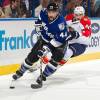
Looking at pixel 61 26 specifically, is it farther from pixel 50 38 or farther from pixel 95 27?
pixel 95 27

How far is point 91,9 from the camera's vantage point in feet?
34.2

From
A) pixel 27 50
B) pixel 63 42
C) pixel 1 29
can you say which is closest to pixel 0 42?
pixel 1 29

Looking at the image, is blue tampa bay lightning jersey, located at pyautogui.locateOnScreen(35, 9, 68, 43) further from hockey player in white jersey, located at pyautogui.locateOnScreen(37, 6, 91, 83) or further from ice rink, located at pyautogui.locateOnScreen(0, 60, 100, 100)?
ice rink, located at pyautogui.locateOnScreen(0, 60, 100, 100)

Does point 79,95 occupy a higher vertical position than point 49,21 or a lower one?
lower

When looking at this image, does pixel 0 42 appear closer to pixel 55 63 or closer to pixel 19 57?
pixel 19 57

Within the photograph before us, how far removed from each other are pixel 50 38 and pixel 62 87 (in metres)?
0.69

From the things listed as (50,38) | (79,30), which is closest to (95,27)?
(79,30)

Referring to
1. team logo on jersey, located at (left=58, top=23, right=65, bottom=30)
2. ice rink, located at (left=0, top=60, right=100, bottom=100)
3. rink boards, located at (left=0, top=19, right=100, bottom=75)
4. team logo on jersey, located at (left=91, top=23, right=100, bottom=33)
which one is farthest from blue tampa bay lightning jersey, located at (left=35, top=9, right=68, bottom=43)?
team logo on jersey, located at (left=91, top=23, right=100, bottom=33)

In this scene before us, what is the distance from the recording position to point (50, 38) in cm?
652

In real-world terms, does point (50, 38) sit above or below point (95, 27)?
above

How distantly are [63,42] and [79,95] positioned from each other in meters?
1.01

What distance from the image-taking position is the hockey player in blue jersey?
249 inches

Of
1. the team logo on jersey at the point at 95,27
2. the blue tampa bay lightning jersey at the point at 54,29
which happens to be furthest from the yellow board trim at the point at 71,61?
the blue tampa bay lightning jersey at the point at 54,29

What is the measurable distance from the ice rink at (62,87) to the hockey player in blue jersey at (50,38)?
330 mm
